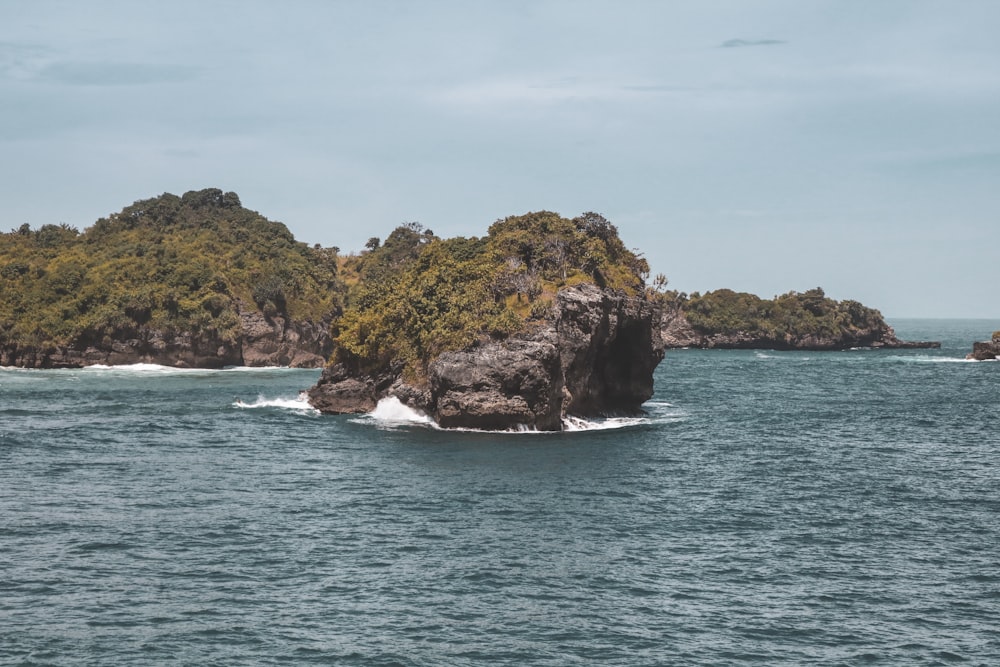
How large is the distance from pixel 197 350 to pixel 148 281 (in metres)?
16.2

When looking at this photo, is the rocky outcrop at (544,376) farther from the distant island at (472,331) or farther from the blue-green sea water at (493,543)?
the blue-green sea water at (493,543)

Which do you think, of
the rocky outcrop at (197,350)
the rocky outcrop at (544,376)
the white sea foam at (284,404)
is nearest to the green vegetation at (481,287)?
the rocky outcrop at (544,376)

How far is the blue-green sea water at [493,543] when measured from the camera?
3322cm

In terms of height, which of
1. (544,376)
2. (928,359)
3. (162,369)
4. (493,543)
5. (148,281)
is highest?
(148,281)

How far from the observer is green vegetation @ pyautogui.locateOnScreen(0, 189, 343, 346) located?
143 metres

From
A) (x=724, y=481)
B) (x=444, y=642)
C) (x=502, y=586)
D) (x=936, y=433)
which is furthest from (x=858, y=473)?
(x=444, y=642)

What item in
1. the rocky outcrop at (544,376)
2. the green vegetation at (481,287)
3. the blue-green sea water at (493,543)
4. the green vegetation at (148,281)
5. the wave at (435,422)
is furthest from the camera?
the green vegetation at (148,281)

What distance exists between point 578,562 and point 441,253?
57.6 metres

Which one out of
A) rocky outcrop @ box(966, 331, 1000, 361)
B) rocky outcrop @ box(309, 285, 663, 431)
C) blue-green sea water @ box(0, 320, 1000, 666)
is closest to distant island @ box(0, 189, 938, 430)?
rocky outcrop @ box(309, 285, 663, 431)

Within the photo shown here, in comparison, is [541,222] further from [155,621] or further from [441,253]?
[155,621]

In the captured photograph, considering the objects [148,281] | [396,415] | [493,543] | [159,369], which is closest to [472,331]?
[396,415]

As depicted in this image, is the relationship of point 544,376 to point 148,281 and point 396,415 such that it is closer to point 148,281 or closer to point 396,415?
point 396,415

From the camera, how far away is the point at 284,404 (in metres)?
93.5

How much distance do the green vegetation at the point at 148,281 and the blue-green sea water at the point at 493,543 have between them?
61.7m
